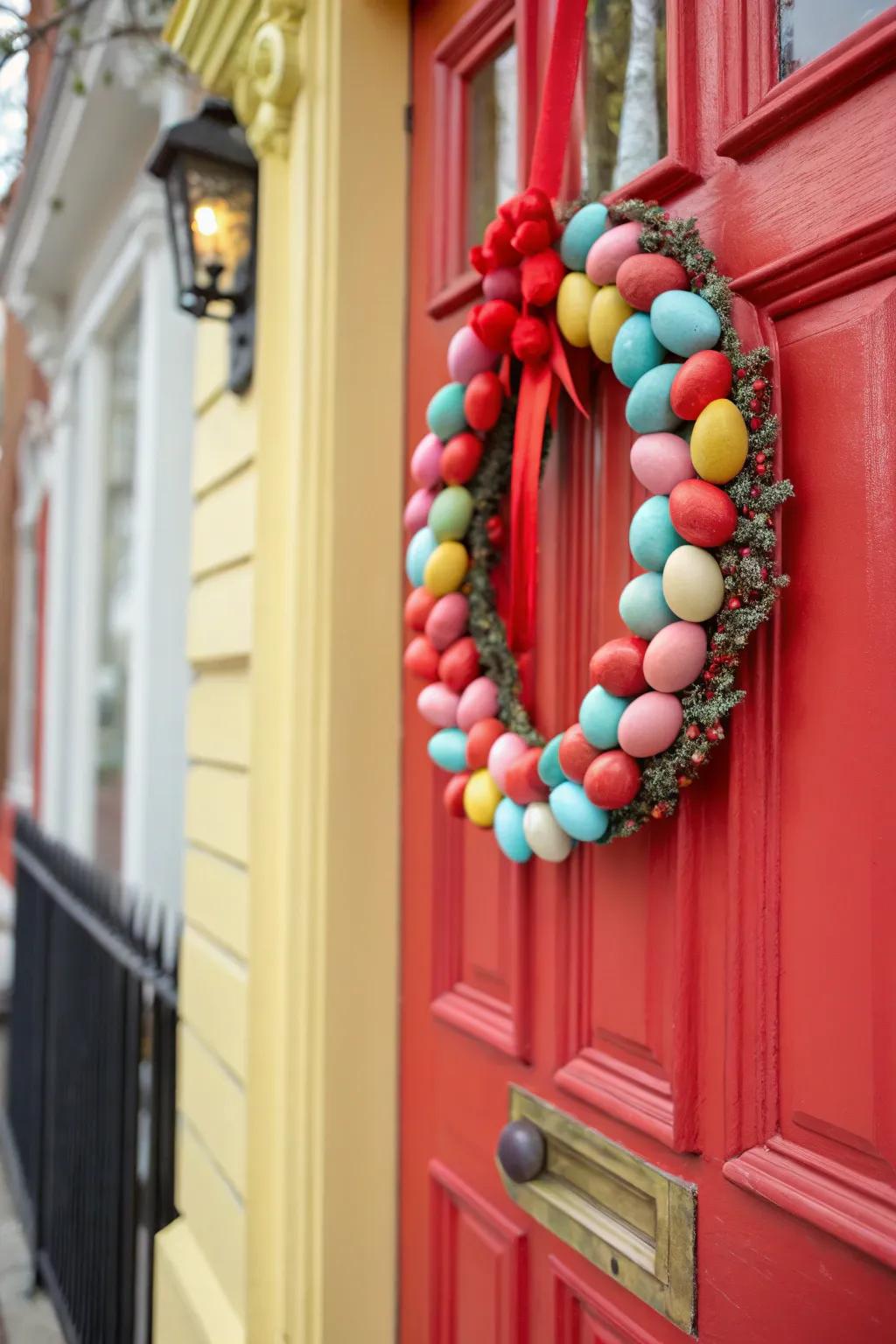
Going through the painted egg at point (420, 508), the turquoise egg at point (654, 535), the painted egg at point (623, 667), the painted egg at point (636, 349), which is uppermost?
the painted egg at point (636, 349)

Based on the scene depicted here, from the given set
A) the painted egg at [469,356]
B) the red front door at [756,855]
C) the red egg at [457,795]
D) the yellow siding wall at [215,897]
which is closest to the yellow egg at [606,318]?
the red front door at [756,855]

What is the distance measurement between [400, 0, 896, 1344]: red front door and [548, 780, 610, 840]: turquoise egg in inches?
3.7

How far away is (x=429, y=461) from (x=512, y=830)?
51 cm

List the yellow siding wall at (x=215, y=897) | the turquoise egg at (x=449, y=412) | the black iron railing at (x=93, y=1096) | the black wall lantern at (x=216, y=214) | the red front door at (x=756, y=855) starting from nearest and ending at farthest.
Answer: the red front door at (x=756, y=855)
the turquoise egg at (x=449, y=412)
the yellow siding wall at (x=215, y=897)
the black wall lantern at (x=216, y=214)
the black iron railing at (x=93, y=1096)

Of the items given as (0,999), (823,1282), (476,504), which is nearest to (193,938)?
(476,504)

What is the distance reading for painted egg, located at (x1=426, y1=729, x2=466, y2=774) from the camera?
122cm

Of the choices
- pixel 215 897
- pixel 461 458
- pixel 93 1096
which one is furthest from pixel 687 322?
pixel 93 1096

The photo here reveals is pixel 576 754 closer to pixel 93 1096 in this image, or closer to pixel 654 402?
pixel 654 402

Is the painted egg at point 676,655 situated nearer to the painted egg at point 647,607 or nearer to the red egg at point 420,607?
the painted egg at point 647,607

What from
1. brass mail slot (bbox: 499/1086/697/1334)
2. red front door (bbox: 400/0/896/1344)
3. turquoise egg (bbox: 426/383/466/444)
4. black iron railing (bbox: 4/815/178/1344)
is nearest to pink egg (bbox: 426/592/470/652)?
red front door (bbox: 400/0/896/1344)

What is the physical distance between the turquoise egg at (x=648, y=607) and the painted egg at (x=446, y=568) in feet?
1.21

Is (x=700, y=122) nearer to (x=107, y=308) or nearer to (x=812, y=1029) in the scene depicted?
(x=812, y=1029)

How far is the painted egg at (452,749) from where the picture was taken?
1.22 meters

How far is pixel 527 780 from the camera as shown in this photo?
104 centimetres
